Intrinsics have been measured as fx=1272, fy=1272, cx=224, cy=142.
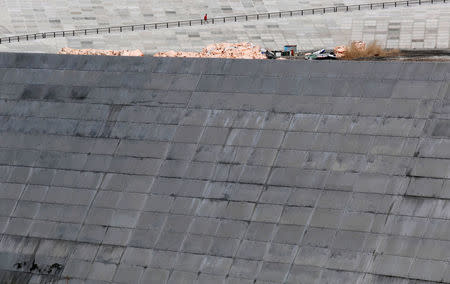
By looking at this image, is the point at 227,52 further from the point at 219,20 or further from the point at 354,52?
the point at 219,20

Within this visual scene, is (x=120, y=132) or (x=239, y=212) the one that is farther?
(x=120, y=132)

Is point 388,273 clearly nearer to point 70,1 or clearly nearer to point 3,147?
point 3,147

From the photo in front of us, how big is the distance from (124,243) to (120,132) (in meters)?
4.18

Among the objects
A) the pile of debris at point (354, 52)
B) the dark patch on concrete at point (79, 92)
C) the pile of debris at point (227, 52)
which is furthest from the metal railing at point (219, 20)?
the dark patch on concrete at point (79, 92)

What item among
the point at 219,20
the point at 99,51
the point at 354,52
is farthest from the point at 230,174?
the point at 219,20

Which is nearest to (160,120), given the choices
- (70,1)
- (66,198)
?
(66,198)

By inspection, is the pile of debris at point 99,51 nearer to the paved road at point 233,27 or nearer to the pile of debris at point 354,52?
the paved road at point 233,27

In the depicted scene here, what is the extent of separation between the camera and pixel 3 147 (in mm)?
40062

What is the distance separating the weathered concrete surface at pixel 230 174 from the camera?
33938mm

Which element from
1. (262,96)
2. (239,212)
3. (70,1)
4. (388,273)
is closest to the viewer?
(388,273)

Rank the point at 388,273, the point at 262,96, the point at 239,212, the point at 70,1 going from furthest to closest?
the point at 70,1
the point at 262,96
the point at 239,212
the point at 388,273

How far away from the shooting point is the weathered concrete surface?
33.9 meters

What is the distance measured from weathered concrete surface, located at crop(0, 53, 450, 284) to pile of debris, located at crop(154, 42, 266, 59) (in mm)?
44251

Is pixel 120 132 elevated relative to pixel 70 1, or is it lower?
elevated
